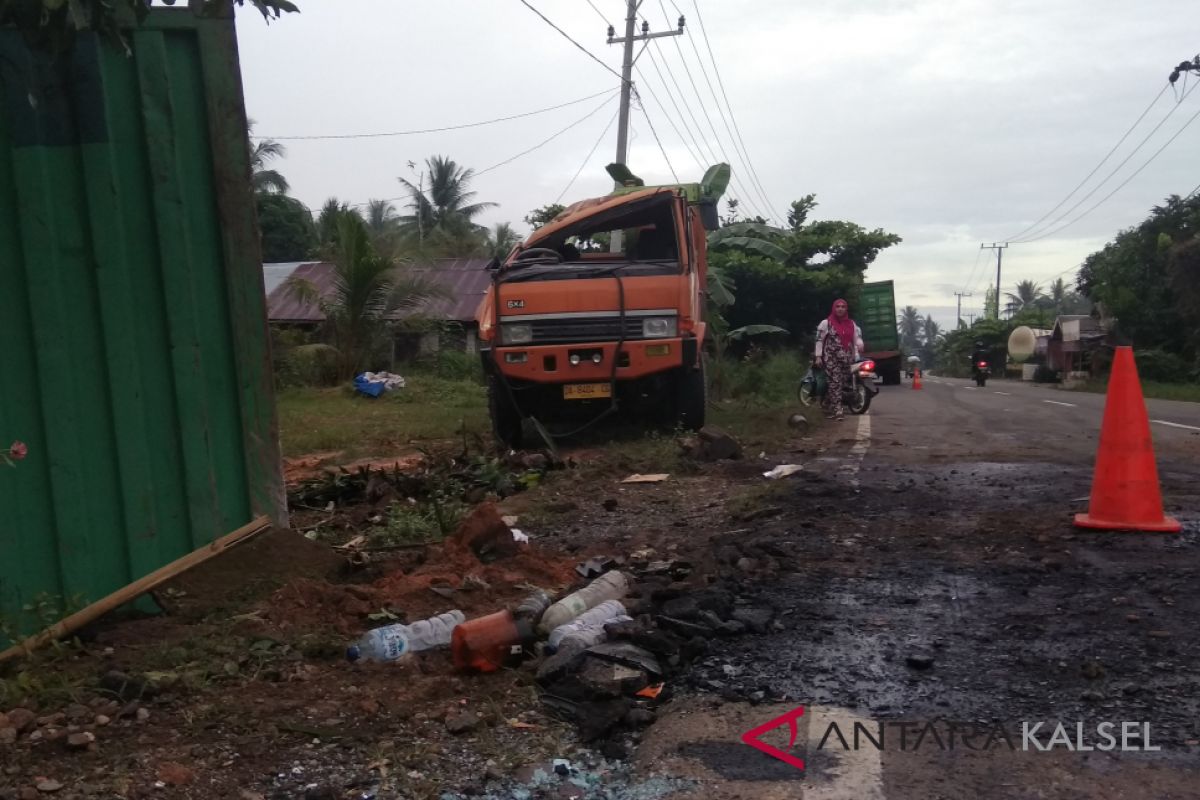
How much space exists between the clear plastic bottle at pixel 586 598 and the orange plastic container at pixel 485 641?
0.17 meters

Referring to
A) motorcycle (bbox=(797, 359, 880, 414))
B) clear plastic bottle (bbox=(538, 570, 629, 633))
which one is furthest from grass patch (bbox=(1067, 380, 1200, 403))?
clear plastic bottle (bbox=(538, 570, 629, 633))

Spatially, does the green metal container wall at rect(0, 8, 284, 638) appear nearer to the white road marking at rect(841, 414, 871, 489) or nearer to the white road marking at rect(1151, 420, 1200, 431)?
the white road marking at rect(841, 414, 871, 489)

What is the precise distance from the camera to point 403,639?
3602 mm

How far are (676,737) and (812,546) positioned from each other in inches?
91.2

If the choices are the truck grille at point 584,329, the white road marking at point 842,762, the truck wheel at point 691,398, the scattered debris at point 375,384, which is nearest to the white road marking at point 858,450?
the truck wheel at point 691,398

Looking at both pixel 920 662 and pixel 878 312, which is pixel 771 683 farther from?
pixel 878 312

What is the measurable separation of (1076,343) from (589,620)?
143 feet

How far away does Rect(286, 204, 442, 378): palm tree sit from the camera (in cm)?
1927

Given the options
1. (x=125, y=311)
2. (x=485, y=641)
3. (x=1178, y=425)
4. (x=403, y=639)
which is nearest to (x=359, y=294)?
(x=1178, y=425)

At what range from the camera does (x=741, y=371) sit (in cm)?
1820

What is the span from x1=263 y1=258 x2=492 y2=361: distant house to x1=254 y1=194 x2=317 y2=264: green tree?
8.52 m

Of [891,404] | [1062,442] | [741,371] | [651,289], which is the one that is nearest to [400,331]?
[741,371]

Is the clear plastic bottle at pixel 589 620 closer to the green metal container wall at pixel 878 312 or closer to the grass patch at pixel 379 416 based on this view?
the grass patch at pixel 379 416

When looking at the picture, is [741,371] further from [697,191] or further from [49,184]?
[49,184]
